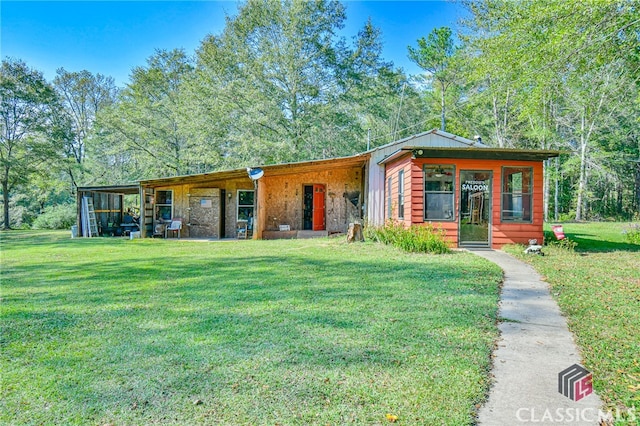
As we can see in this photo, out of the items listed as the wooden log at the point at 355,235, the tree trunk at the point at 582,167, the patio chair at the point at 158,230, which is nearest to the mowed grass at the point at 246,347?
the wooden log at the point at 355,235

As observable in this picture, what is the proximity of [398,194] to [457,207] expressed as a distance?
1845 mm

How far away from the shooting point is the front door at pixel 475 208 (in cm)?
911

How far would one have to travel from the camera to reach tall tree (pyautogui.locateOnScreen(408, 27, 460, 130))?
70.7 ft

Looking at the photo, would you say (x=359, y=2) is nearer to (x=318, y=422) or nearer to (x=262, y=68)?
(x=262, y=68)

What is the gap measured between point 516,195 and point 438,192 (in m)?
1.94

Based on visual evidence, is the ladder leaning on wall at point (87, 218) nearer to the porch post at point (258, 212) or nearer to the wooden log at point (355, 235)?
the porch post at point (258, 212)

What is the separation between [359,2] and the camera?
60.1 feet

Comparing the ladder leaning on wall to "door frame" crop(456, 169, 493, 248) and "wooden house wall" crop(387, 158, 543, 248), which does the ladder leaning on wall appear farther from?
"door frame" crop(456, 169, 493, 248)

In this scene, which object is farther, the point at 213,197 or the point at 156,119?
the point at 156,119

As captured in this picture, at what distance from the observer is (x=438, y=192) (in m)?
9.07

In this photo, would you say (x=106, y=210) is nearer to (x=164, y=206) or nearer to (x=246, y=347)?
(x=164, y=206)

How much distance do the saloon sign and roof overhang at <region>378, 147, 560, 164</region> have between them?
609mm

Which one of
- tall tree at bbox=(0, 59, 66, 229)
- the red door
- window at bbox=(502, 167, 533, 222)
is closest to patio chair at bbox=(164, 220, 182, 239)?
the red door

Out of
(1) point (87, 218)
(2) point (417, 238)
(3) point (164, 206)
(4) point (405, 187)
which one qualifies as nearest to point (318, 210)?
(4) point (405, 187)
